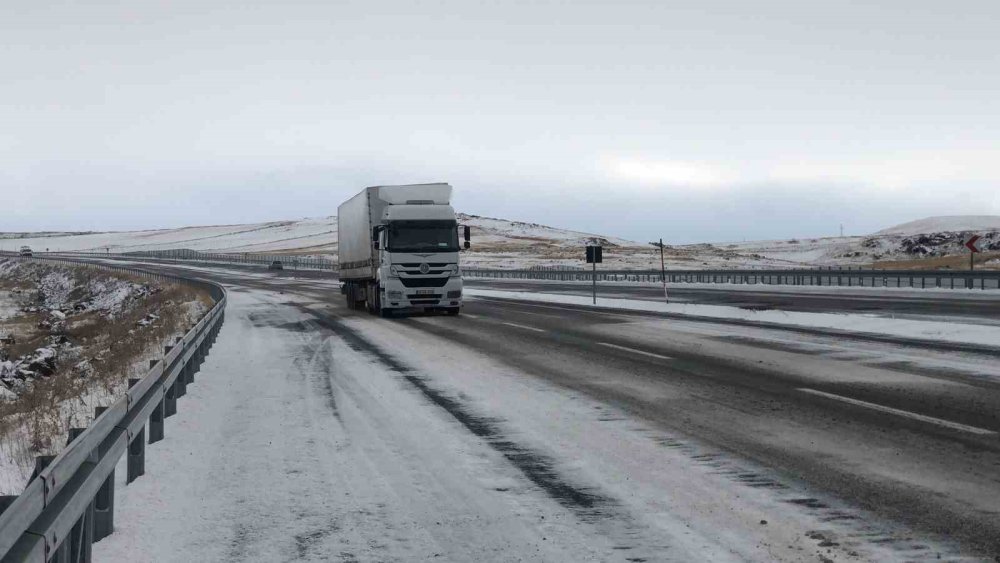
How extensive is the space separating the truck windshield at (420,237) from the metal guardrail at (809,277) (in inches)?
915

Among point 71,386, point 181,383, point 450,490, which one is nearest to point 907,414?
point 450,490

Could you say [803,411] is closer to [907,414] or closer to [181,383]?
[907,414]

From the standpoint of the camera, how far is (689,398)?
10.5 metres

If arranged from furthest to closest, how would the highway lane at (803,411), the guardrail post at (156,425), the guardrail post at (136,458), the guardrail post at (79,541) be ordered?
the guardrail post at (156,425) < the guardrail post at (136,458) < the highway lane at (803,411) < the guardrail post at (79,541)

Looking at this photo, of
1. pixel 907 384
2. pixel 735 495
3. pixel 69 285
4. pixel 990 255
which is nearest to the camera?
pixel 735 495

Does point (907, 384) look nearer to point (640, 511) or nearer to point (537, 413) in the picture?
point (537, 413)

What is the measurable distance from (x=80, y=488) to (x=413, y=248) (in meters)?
20.4

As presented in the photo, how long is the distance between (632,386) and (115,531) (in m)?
7.17

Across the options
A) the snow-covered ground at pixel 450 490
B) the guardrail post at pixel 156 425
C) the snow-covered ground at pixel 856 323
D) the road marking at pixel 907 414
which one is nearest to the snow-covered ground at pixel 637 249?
the snow-covered ground at pixel 856 323

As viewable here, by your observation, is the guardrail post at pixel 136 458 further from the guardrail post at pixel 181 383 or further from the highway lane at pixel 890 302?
the highway lane at pixel 890 302

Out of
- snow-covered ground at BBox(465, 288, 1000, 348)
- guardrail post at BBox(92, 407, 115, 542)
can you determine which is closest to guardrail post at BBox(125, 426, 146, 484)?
guardrail post at BBox(92, 407, 115, 542)

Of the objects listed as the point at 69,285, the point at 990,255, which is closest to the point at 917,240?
the point at 990,255

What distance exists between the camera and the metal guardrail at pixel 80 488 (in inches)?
151

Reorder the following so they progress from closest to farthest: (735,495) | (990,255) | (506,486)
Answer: (735,495), (506,486), (990,255)
